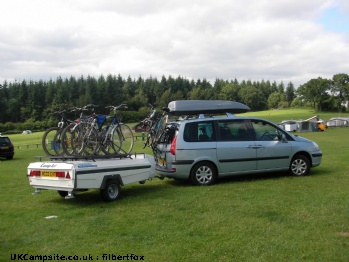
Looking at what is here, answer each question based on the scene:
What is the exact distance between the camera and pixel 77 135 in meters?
9.10

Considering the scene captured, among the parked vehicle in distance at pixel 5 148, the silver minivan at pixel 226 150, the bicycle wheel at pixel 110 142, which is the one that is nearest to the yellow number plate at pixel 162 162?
the silver minivan at pixel 226 150

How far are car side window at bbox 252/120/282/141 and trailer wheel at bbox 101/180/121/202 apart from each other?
4226 millimetres

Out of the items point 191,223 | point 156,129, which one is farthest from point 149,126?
point 191,223

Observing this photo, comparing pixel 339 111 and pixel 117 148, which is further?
pixel 339 111

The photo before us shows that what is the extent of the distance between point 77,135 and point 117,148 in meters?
1.05

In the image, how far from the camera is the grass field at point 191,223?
17.4ft

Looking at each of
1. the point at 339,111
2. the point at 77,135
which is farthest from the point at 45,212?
the point at 339,111

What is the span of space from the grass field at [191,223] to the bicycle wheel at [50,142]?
1134mm

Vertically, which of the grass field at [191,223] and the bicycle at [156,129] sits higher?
the bicycle at [156,129]

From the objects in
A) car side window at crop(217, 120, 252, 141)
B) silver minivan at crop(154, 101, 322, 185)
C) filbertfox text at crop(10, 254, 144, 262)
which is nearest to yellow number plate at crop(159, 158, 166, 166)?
silver minivan at crop(154, 101, 322, 185)

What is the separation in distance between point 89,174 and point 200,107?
4.28 metres

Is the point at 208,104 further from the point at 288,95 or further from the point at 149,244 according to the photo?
the point at 288,95

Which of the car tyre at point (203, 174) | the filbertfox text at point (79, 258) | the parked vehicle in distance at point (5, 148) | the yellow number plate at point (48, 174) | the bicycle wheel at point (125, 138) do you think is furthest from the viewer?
the parked vehicle in distance at point (5, 148)

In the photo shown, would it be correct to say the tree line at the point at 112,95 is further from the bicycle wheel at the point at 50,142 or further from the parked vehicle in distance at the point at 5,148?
the bicycle wheel at the point at 50,142
